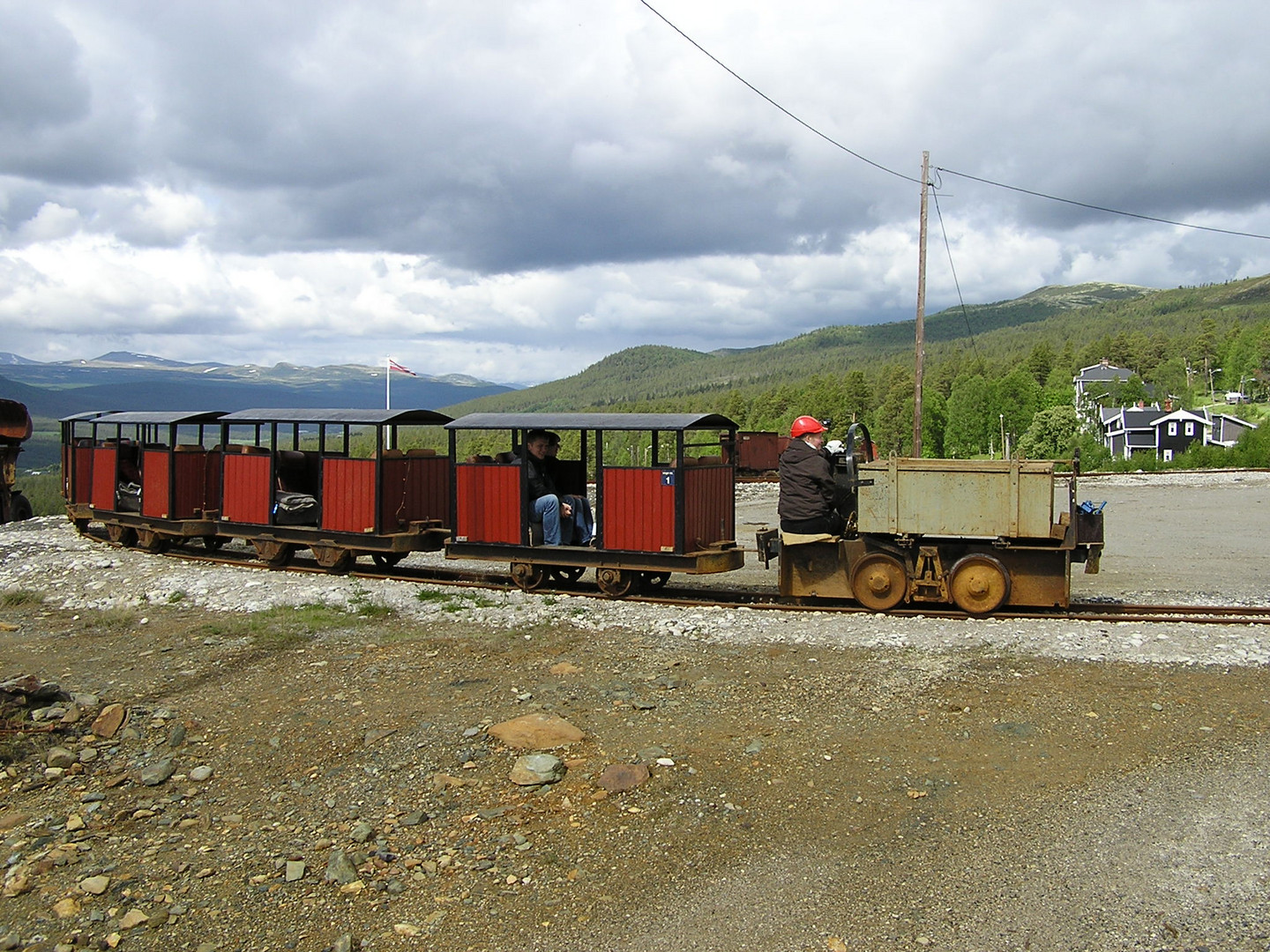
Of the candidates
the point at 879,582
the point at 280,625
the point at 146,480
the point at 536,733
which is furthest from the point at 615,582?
the point at 146,480

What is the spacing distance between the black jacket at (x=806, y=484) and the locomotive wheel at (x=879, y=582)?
0.83m

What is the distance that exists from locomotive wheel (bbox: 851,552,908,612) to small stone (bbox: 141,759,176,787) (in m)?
7.80

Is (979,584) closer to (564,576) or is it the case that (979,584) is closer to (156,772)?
(564,576)

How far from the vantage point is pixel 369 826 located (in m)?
5.87

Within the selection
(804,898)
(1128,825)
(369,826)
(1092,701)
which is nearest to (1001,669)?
(1092,701)

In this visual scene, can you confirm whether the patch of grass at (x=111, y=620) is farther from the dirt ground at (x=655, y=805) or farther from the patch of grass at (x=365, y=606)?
the patch of grass at (x=365, y=606)

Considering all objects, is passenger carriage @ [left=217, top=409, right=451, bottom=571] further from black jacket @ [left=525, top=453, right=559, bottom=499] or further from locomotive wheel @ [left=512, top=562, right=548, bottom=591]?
locomotive wheel @ [left=512, top=562, right=548, bottom=591]

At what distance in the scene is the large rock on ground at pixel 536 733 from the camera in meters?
7.19

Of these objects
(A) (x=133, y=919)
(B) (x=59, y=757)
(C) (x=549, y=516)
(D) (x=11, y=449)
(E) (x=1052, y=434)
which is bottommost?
(A) (x=133, y=919)

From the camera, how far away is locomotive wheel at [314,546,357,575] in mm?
15297

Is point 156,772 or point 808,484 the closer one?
point 156,772

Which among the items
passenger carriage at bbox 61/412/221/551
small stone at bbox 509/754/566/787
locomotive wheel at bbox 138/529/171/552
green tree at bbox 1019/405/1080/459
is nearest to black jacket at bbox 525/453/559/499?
small stone at bbox 509/754/566/787

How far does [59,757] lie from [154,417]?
44.5ft

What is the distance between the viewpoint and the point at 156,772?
6844mm
